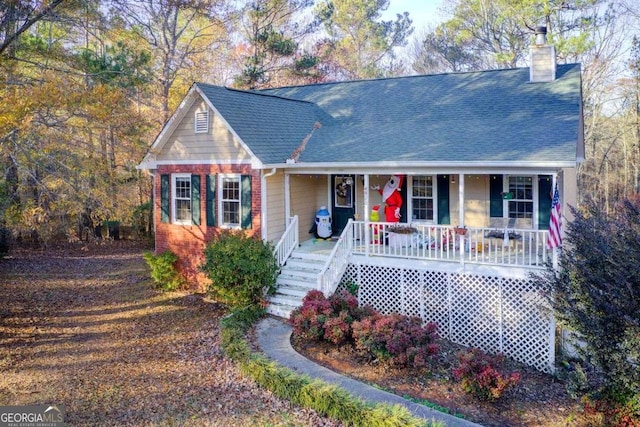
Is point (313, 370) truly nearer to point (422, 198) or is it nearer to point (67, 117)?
point (422, 198)

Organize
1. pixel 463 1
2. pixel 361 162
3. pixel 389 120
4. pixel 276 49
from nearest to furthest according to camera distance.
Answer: pixel 361 162, pixel 389 120, pixel 276 49, pixel 463 1

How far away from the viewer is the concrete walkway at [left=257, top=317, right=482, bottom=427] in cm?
744

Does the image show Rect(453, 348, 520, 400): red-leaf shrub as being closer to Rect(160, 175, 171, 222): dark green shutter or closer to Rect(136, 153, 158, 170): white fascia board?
Rect(160, 175, 171, 222): dark green shutter

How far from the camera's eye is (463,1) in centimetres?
2834

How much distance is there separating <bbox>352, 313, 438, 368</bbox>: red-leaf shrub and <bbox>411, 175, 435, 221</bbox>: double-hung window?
483 cm

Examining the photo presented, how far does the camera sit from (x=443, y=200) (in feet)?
45.7

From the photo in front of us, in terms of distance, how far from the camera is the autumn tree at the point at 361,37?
3434 cm

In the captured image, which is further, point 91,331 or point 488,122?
point 488,122

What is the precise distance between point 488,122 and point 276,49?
52.6ft

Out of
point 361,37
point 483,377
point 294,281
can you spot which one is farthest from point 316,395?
point 361,37

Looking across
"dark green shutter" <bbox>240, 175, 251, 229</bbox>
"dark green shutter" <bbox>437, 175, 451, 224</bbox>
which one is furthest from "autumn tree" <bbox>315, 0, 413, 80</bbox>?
"dark green shutter" <bbox>240, 175, 251, 229</bbox>

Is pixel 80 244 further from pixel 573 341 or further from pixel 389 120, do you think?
pixel 573 341

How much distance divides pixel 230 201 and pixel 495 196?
24.1 feet

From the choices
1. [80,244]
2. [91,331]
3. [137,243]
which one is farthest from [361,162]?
[80,244]
